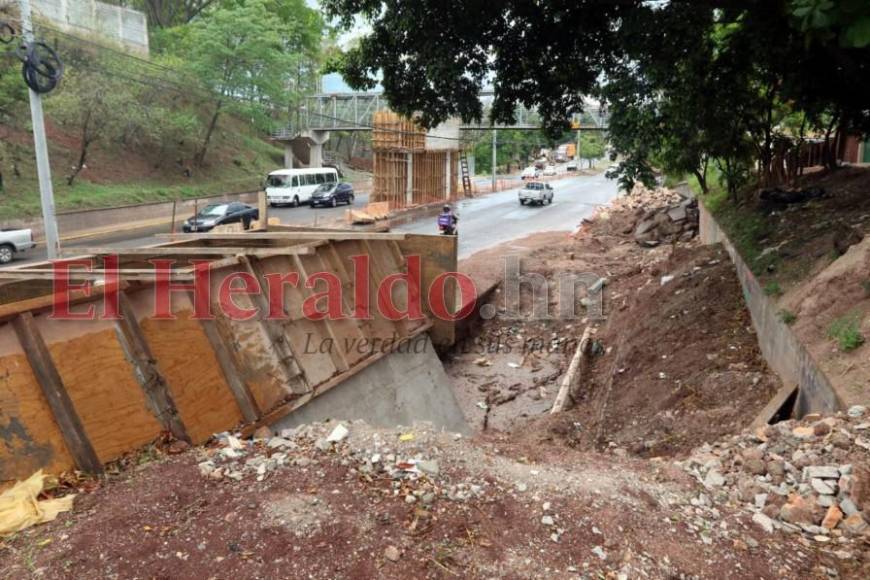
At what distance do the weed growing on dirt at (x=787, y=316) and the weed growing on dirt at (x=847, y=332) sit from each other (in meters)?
0.50

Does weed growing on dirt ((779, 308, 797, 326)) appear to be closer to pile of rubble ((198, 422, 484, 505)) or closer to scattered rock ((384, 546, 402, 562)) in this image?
pile of rubble ((198, 422, 484, 505))

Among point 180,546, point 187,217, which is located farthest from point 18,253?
point 180,546

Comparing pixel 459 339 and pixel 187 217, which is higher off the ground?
pixel 187 217

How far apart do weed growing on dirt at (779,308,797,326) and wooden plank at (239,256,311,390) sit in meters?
5.04

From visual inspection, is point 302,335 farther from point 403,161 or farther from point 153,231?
point 403,161

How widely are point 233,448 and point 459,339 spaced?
23.0 ft

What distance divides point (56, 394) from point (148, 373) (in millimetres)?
728

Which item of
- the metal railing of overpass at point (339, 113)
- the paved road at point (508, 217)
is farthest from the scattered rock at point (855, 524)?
the metal railing of overpass at point (339, 113)

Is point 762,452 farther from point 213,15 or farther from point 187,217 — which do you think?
point 213,15

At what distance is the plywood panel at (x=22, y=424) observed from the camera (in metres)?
4.17

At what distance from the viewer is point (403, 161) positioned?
100 ft

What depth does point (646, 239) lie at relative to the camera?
61.1 feet

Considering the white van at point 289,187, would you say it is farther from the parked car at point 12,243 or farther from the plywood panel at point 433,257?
the plywood panel at point 433,257

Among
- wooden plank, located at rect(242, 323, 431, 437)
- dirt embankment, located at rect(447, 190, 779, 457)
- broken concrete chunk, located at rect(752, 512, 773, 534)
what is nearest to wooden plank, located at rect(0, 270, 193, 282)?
wooden plank, located at rect(242, 323, 431, 437)
